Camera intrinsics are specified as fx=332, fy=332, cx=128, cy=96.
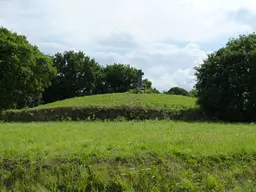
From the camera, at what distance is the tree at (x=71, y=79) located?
2000 inches

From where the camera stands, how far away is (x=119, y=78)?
56375mm

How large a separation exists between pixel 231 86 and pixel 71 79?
3436 centimetres

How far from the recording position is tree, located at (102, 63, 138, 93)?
5612cm

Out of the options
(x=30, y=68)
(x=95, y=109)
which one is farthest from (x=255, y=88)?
(x=30, y=68)

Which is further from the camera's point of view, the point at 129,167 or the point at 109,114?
the point at 109,114

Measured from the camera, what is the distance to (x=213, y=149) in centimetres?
782

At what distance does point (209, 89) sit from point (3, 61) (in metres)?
20.2

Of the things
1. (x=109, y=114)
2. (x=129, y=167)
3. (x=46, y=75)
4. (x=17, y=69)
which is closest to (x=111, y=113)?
(x=109, y=114)

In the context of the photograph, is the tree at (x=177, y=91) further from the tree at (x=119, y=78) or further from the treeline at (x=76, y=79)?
the tree at (x=119, y=78)

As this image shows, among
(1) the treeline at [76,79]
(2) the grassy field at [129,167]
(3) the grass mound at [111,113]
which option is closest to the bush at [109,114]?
(3) the grass mound at [111,113]

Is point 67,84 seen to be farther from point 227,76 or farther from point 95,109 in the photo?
point 227,76

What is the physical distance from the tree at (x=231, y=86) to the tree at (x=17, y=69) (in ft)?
61.1

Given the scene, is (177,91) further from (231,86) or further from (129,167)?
(129,167)

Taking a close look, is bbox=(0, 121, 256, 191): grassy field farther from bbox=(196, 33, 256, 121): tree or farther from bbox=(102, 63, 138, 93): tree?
bbox=(102, 63, 138, 93): tree
